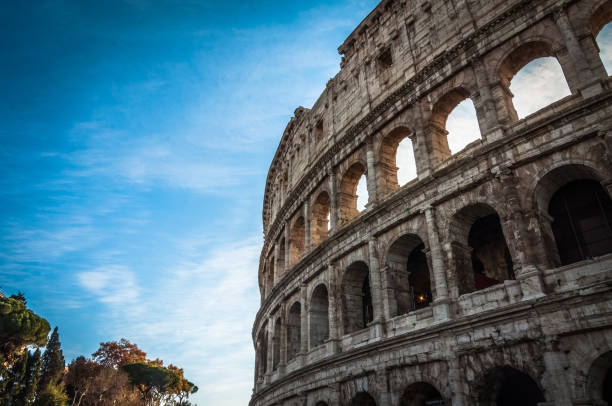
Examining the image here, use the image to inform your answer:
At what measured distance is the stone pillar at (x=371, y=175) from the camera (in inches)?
571

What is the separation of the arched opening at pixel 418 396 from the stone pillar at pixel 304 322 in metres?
5.47

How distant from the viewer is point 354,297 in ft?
48.4

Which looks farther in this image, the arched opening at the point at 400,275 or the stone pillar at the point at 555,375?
the arched opening at the point at 400,275

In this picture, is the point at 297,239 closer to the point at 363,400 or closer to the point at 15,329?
the point at 363,400

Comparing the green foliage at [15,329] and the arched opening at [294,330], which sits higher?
the green foliage at [15,329]

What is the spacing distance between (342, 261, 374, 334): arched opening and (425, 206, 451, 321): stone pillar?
134 inches

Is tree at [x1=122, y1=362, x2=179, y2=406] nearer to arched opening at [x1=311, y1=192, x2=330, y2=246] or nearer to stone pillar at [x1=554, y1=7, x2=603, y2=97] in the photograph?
arched opening at [x1=311, y1=192, x2=330, y2=246]

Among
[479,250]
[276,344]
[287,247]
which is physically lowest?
[276,344]

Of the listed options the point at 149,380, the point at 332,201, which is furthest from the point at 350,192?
the point at 149,380

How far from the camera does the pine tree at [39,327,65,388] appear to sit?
108 feet

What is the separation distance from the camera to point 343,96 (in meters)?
18.8

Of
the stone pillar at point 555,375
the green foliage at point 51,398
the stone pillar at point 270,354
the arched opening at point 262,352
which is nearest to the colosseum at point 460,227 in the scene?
the stone pillar at point 555,375

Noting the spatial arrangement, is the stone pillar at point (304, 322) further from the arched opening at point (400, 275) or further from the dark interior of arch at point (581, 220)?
the dark interior of arch at point (581, 220)

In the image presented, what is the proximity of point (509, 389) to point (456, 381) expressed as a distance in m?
2.54
